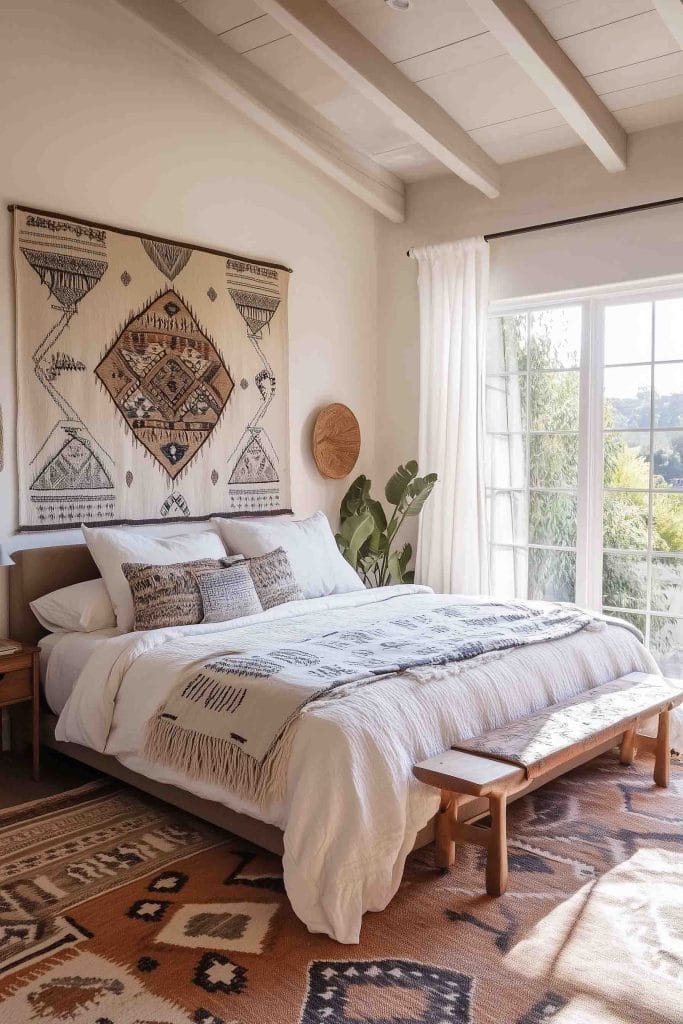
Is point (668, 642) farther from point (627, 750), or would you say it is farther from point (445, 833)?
point (445, 833)

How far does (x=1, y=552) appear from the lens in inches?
130

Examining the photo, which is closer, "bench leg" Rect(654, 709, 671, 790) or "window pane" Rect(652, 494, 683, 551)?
"bench leg" Rect(654, 709, 671, 790)

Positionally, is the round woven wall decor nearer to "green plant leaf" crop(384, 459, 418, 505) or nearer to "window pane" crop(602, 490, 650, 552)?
"green plant leaf" crop(384, 459, 418, 505)

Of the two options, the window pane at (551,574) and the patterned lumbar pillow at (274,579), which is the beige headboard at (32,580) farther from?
the window pane at (551,574)

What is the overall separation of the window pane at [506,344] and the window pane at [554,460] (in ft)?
1.38

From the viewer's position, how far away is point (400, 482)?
4902mm

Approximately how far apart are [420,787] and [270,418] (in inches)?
105

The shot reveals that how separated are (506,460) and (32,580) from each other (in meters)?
2.55

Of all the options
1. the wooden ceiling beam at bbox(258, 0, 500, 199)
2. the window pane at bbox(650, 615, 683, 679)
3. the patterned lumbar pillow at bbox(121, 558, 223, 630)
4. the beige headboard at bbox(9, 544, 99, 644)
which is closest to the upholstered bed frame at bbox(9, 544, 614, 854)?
the beige headboard at bbox(9, 544, 99, 644)

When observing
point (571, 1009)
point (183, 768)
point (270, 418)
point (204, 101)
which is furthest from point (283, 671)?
point (204, 101)

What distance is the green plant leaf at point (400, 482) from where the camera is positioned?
4898mm

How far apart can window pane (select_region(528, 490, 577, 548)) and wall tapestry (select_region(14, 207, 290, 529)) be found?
134 centimetres

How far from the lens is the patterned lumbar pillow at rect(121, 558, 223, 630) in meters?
3.41

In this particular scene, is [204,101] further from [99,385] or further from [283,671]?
[283,671]
